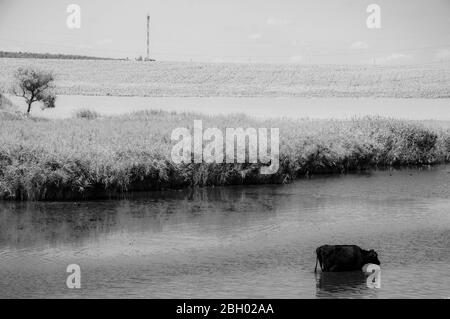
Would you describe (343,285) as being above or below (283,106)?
below

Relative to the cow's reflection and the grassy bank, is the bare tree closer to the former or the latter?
the grassy bank

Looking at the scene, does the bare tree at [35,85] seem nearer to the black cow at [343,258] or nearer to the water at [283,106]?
the water at [283,106]

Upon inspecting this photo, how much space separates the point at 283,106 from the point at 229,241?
42921mm

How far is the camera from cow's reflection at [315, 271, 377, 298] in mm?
12625

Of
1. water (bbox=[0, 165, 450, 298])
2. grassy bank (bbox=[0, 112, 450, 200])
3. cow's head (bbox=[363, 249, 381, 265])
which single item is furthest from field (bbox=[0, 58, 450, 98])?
cow's head (bbox=[363, 249, 381, 265])

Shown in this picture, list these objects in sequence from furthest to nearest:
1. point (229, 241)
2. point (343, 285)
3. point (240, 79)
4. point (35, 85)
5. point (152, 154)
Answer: point (240, 79) → point (35, 85) → point (152, 154) → point (229, 241) → point (343, 285)

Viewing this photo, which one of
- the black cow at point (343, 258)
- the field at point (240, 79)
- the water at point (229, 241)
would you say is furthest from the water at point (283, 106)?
the black cow at point (343, 258)

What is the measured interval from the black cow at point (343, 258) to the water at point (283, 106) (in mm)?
35737

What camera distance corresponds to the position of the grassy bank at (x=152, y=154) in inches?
840

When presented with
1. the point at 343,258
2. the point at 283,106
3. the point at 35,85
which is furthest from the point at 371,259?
the point at 283,106

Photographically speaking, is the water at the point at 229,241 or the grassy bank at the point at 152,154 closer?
the water at the point at 229,241

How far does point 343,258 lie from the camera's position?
46.1 ft

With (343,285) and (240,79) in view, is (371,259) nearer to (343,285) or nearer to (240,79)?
(343,285)

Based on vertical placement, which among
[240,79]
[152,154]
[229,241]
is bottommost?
[229,241]
